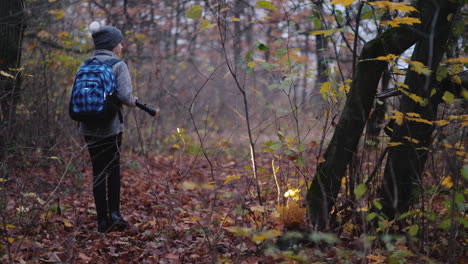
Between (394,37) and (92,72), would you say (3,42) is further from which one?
(394,37)

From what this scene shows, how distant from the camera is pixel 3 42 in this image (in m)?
5.30

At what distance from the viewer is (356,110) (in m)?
3.02

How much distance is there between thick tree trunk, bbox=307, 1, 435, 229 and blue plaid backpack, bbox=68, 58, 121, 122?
72.3 inches

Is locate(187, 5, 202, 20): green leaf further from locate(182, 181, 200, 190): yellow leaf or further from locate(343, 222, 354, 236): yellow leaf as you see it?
locate(343, 222, 354, 236): yellow leaf

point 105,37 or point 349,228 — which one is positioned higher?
point 105,37

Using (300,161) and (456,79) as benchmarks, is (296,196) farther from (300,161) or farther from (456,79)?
(456,79)

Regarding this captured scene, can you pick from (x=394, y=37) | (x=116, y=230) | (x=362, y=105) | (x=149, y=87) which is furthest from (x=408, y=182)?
(x=149, y=87)

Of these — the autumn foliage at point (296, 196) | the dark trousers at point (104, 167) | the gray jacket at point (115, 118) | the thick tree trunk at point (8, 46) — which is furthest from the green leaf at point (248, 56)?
the thick tree trunk at point (8, 46)

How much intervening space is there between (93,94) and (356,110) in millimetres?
2110

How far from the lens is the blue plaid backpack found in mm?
3439

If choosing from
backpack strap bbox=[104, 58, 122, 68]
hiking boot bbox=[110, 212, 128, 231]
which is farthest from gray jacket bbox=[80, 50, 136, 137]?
hiking boot bbox=[110, 212, 128, 231]

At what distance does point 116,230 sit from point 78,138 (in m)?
3.31

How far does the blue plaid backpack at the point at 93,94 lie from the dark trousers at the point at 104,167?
9.5 inches

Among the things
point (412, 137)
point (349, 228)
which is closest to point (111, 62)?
point (349, 228)
